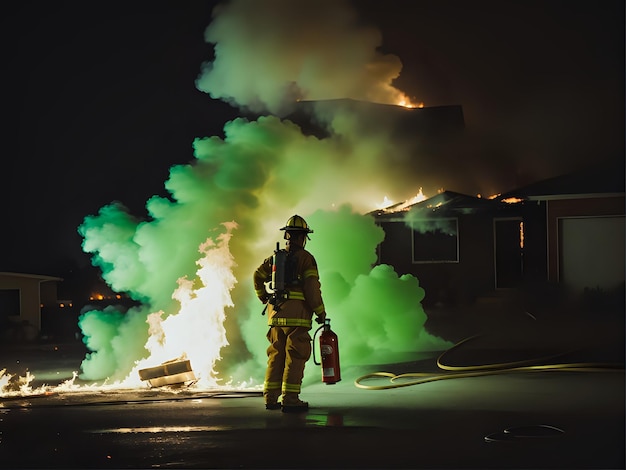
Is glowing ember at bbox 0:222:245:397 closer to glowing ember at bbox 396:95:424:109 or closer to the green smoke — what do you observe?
the green smoke

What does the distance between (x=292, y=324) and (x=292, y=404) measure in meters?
0.87

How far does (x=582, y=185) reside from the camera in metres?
20.5

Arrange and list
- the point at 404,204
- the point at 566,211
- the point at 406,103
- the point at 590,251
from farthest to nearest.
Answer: the point at 406,103, the point at 404,204, the point at 566,211, the point at 590,251

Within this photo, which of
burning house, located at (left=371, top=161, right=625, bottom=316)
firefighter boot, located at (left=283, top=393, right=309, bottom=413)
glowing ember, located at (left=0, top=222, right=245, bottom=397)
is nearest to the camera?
firefighter boot, located at (left=283, top=393, right=309, bottom=413)

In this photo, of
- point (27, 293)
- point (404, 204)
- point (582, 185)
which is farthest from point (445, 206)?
point (27, 293)

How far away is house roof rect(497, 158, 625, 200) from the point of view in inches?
787

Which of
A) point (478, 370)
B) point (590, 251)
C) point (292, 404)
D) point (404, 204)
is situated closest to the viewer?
point (292, 404)

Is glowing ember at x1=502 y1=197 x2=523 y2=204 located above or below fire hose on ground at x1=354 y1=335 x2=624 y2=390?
above

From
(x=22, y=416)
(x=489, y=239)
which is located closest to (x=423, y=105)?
(x=489, y=239)

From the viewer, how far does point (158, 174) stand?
76.6 ft

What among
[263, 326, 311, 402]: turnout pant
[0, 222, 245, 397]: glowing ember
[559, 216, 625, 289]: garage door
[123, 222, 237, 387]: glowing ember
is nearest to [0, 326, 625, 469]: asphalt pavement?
[263, 326, 311, 402]: turnout pant

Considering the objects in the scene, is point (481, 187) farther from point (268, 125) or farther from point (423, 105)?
point (268, 125)

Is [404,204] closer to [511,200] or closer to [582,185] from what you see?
[511,200]

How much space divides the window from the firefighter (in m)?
13.3
